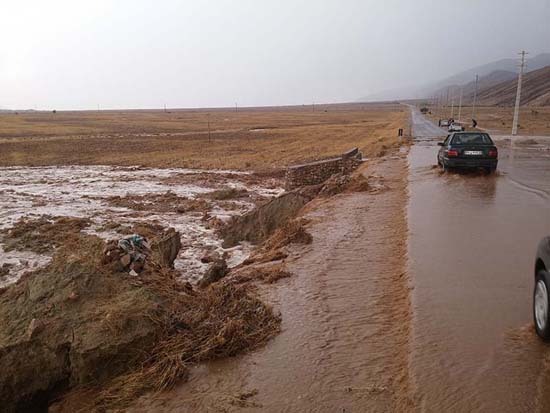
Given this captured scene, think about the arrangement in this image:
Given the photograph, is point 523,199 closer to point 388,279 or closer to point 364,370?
point 388,279

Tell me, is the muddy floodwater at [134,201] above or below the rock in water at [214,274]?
below

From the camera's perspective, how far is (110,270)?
6.14 metres

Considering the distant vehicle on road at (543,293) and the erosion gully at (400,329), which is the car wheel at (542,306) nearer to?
the distant vehicle on road at (543,293)

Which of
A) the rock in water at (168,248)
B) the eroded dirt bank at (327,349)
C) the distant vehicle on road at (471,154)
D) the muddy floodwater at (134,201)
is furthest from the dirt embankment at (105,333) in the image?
the distant vehicle on road at (471,154)

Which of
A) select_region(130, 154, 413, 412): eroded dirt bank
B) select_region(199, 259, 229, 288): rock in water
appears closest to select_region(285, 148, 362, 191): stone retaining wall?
select_region(130, 154, 413, 412): eroded dirt bank

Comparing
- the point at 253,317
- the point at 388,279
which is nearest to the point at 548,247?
the point at 388,279

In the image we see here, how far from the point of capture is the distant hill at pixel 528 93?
128125 mm

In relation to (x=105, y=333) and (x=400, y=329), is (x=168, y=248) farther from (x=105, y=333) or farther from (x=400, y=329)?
(x=400, y=329)

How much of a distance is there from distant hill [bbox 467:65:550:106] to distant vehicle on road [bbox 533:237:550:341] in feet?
444

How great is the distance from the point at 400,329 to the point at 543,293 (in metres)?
1.55

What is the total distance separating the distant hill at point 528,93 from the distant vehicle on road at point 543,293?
135 m

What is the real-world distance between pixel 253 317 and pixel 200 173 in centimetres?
2048

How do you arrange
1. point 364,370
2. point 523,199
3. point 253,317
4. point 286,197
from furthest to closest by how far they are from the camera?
point 286,197 < point 523,199 < point 253,317 < point 364,370

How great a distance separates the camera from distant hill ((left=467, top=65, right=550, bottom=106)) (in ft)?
420
